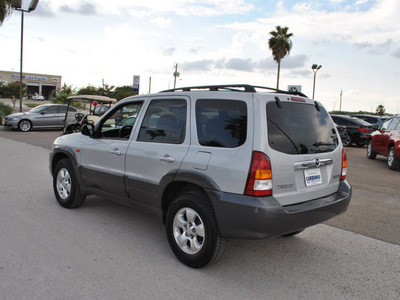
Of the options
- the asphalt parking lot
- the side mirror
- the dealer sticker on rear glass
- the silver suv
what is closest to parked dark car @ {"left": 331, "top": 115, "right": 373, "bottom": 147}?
the asphalt parking lot

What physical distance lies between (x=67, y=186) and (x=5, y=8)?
20908mm

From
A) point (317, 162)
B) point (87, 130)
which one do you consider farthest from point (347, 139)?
point (87, 130)

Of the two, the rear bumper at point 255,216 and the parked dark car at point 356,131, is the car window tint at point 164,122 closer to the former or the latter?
the rear bumper at point 255,216

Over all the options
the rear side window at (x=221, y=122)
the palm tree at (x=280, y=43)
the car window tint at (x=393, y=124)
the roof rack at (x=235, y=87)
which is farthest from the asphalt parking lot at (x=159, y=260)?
the palm tree at (x=280, y=43)

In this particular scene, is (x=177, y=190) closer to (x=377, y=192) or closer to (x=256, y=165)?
(x=256, y=165)

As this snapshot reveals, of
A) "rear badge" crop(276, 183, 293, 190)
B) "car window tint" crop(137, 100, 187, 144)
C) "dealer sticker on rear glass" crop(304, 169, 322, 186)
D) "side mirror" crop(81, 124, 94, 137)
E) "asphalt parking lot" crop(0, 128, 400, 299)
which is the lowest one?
"asphalt parking lot" crop(0, 128, 400, 299)

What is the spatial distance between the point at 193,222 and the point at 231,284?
66 cm

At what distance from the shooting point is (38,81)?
8038 cm

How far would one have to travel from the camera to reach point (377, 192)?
707 centimetres

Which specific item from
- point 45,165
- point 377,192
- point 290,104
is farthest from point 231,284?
point 45,165

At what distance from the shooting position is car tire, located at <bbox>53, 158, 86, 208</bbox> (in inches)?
202

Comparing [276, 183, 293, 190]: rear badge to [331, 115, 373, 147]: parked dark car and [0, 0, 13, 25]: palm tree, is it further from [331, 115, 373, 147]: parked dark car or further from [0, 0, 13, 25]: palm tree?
[0, 0, 13, 25]: palm tree

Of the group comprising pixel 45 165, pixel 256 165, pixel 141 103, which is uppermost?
pixel 141 103

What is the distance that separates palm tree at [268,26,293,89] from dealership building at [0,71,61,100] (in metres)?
56.4
